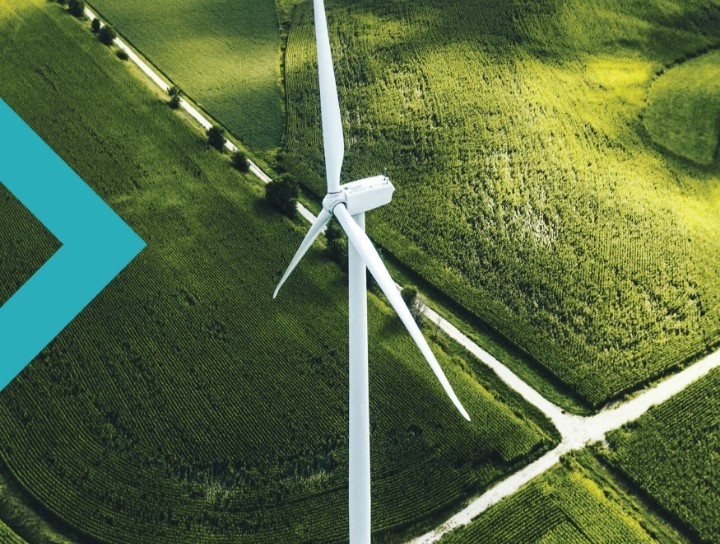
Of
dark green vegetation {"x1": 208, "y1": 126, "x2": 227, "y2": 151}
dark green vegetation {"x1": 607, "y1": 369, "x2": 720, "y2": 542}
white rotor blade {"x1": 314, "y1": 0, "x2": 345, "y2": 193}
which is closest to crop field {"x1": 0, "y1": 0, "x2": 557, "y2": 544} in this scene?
dark green vegetation {"x1": 208, "y1": 126, "x2": 227, "y2": 151}

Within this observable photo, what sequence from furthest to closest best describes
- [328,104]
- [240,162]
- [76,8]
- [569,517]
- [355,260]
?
[76,8] < [240,162] < [569,517] < [328,104] < [355,260]

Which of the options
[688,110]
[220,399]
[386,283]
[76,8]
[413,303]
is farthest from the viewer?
[76,8]

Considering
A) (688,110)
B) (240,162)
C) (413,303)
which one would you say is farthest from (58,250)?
(688,110)

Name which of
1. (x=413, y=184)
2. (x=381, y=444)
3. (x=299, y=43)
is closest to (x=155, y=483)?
(x=381, y=444)

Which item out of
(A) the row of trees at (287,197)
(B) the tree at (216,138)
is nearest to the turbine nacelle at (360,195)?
(A) the row of trees at (287,197)

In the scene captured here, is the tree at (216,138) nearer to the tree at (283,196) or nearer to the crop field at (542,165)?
the crop field at (542,165)

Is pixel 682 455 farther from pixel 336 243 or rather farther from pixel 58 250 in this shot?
pixel 58 250

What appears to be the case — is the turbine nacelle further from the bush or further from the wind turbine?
the bush
